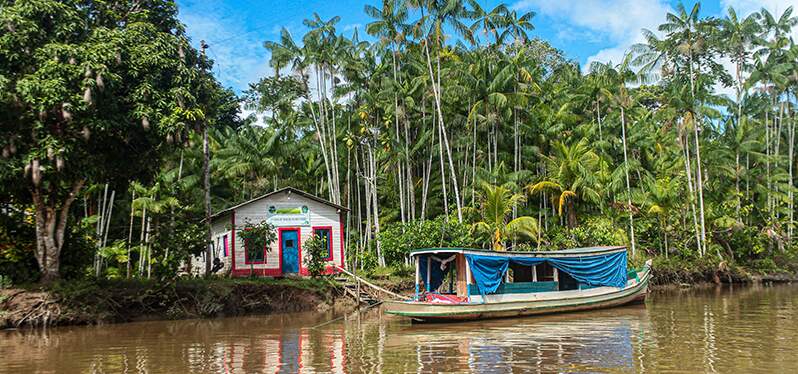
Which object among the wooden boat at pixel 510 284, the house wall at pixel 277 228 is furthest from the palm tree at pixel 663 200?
the house wall at pixel 277 228

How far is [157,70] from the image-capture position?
52.3ft

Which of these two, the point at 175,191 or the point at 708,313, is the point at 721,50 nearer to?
the point at 708,313

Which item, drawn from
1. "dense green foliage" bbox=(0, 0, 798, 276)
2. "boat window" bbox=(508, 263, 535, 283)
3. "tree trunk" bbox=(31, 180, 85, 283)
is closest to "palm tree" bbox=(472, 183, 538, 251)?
"dense green foliage" bbox=(0, 0, 798, 276)

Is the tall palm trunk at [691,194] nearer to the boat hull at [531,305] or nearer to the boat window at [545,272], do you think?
the boat hull at [531,305]

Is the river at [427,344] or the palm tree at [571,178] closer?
the river at [427,344]

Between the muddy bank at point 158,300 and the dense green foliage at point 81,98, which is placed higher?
the dense green foliage at point 81,98

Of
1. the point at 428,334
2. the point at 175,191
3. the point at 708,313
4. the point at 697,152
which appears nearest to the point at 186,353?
the point at 428,334

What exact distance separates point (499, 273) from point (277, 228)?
9247mm

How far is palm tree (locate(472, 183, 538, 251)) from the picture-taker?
23.9 metres

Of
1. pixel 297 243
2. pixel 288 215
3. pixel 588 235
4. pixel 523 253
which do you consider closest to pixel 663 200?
pixel 588 235

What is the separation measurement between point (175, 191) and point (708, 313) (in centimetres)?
1706

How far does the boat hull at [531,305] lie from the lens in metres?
15.1

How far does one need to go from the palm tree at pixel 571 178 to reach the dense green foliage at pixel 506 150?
0.09m

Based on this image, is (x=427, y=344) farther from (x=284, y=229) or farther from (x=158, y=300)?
(x=284, y=229)
